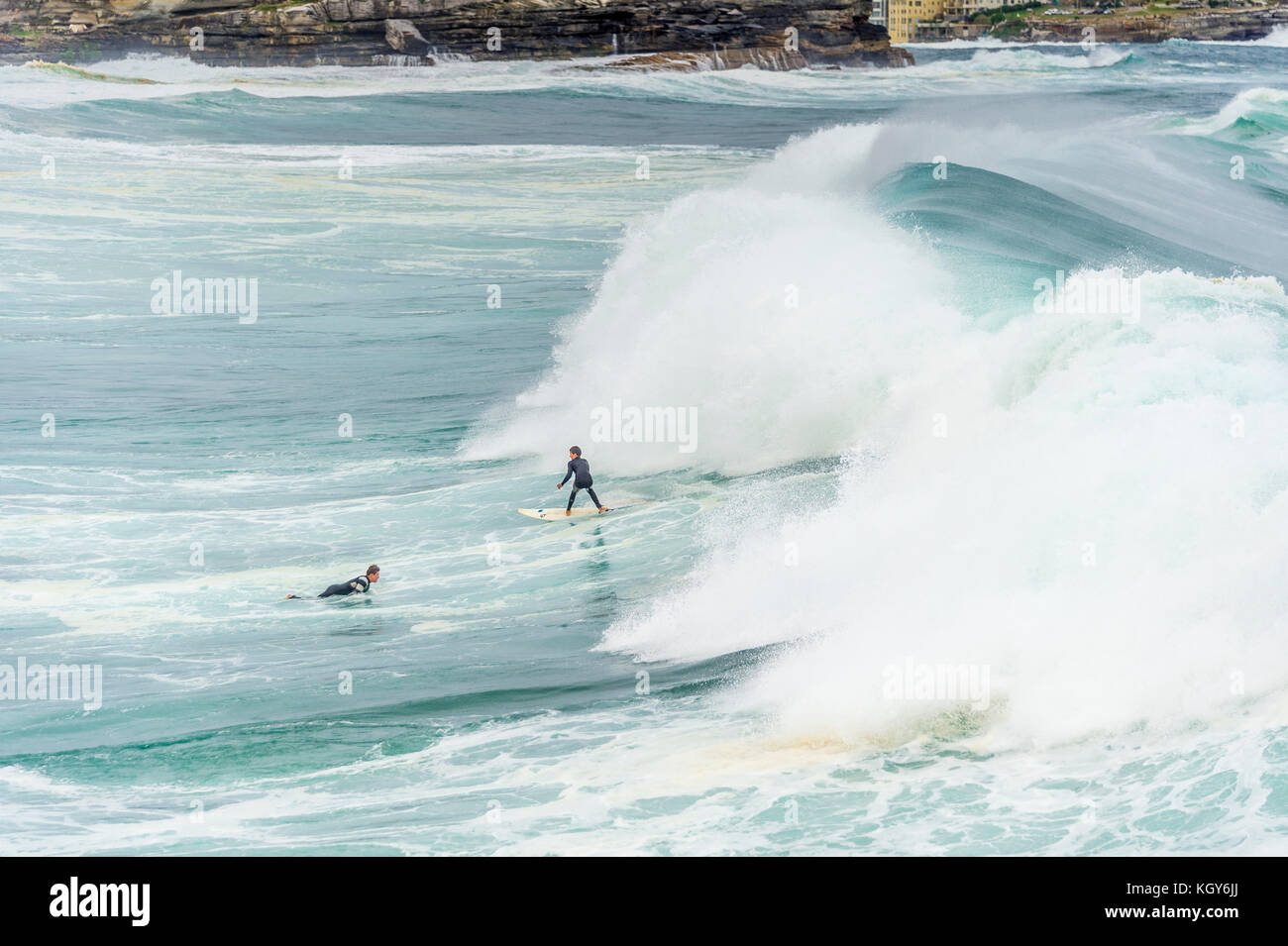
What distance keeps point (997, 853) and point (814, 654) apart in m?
2.41

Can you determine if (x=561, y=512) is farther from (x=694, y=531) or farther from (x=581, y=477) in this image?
(x=694, y=531)

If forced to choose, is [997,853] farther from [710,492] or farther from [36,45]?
[36,45]

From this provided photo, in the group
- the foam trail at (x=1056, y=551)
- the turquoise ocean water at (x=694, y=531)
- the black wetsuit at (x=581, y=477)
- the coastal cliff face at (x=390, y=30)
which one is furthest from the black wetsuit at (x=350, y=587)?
the coastal cliff face at (x=390, y=30)

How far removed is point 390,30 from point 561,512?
159 feet

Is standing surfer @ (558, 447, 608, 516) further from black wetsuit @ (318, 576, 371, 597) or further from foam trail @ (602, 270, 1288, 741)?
black wetsuit @ (318, 576, 371, 597)

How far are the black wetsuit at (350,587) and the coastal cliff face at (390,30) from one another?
49098 mm

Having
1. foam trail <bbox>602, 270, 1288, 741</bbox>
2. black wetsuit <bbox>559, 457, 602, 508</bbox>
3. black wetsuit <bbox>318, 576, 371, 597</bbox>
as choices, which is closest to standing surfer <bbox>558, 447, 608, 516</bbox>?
black wetsuit <bbox>559, 457, 602, 508</bbox>

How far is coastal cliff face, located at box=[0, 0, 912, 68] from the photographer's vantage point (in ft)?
184

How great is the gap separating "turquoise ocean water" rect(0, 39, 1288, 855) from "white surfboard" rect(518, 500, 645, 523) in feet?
0.56

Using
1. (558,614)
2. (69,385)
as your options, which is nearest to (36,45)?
(69,385)

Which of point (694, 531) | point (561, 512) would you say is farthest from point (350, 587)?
point (694, 531)

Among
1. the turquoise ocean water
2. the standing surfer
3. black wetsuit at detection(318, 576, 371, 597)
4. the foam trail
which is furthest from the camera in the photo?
the standing surfer

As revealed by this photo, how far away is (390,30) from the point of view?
187 ft

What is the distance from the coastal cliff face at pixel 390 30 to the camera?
55938 mm
